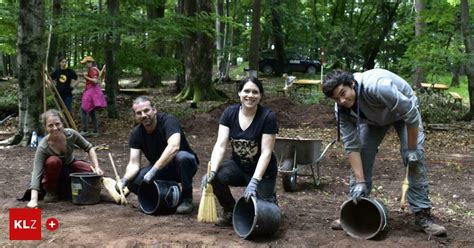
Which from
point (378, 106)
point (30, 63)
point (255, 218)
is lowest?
point (255, 218)

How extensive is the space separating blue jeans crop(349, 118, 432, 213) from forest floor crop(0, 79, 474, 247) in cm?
25

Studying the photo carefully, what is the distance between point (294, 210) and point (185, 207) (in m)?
0.99

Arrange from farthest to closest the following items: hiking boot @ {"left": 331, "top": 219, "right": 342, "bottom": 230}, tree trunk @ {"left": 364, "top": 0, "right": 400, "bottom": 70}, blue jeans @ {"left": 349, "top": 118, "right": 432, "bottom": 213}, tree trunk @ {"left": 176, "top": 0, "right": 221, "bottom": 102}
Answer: tree trunk @ {"left": 364, "top": 0, "right": 400, "bottom": 70} < tree trunk @ {"left": 176, "top": 0, "right": 221, "bottom": 102} < hiking boot @ {"left": 331, "top": 219, "right": 342, "bottom": 230} < blue jeans @ {"left": 349, "top": 118, "right": 432, "bottom": 213}

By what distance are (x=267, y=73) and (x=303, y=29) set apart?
2.73m

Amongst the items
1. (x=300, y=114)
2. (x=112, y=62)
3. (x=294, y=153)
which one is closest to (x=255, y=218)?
(x=294, y=153)

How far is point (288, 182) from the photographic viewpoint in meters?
5.57

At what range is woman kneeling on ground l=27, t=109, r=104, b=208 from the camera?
445cm

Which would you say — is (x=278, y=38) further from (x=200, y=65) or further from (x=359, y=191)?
(x=359, y=191)

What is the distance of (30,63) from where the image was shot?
792 cm

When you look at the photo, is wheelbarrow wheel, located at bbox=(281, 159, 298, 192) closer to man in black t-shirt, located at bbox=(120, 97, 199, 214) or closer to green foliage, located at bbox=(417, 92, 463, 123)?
man in black t-shirt, located at bbox=(120, 97, 199, 214)

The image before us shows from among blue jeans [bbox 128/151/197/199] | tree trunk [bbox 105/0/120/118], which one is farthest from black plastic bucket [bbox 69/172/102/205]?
tree trunk [bbox 105/0/120/118]

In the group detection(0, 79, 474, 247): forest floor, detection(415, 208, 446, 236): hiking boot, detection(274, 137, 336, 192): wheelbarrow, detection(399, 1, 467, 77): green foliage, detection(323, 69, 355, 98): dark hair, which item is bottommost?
detection(0, 79, 474, 247): forest floor

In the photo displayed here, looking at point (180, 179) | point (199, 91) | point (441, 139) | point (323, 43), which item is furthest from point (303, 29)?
point (180, 179)

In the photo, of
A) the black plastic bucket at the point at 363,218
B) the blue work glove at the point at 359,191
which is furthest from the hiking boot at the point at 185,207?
the blue work glove at the point at 359,191
